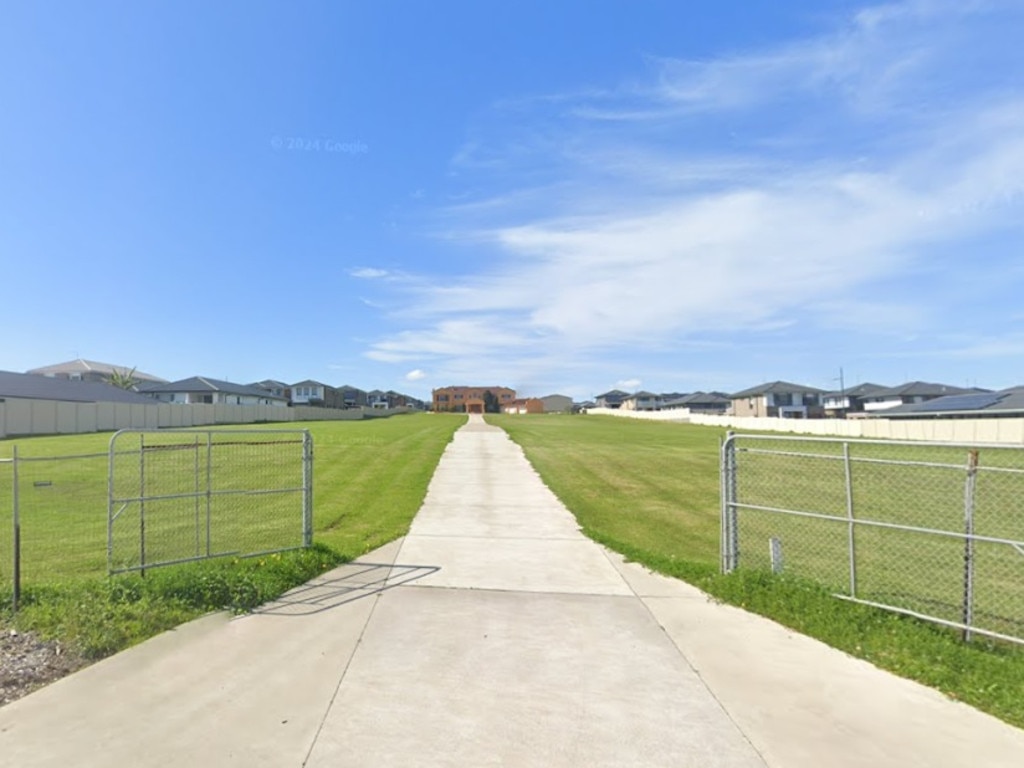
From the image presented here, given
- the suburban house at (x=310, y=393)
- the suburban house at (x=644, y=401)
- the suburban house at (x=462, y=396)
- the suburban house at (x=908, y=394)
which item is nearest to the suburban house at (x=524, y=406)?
the suburban house at (x=462, y=396)

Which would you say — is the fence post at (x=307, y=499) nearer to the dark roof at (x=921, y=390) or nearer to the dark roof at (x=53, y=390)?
the dark roof at (x=53, y=390)

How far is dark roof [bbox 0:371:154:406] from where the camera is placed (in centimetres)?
4509

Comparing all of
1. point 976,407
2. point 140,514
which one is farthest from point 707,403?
A: point 140,514

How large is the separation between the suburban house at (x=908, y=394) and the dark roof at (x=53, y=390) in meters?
99.4

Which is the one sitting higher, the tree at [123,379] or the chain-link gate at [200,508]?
the tree at [123,379]

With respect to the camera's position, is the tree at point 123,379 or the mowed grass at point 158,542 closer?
the mowed grass at point 158,542

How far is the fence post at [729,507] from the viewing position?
6.88m

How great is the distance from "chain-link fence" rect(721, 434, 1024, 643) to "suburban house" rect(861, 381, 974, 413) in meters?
84.2

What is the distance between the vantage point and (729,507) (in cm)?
698

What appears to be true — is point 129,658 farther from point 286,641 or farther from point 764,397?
point 764,397

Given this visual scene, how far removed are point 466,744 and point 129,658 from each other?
9.90 feet

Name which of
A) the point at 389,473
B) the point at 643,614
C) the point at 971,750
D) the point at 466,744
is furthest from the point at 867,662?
the point at 389,473

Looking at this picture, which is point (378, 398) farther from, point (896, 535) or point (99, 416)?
point (896, 535)

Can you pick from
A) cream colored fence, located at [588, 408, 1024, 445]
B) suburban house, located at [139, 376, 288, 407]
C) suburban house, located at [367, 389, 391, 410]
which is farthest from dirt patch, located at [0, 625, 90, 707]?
suburban house, located at [367, 389, 391, 410]
